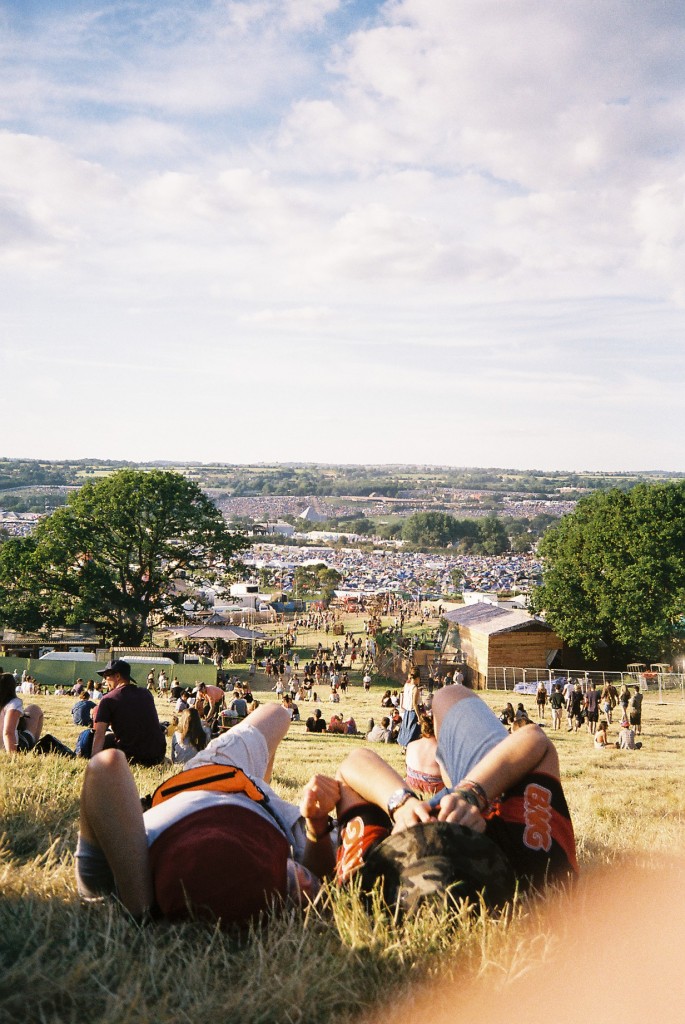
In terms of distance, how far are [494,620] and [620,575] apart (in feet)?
28.1

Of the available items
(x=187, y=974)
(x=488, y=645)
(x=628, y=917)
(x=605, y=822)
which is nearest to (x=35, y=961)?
(x=187, y=974)

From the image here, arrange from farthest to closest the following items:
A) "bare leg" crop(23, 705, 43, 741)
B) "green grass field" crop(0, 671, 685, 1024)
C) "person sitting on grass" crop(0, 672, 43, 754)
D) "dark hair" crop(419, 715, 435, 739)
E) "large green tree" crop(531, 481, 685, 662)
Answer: "large green tree" crop(531, 481, 685, 662) → "dark hair" crop(419, 715, 435, 739) → "bare leg" crop(23, 705, 43, 741) → "person sitting on grass" crop(0, 672, 43, 754) → "green grass field" crop(0, 671, 685, 1024)

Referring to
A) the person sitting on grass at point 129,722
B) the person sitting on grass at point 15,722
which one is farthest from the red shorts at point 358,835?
the person sitting on grass at point 15,722

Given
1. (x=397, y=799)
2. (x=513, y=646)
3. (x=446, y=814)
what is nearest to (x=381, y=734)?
(x=397, y=799)

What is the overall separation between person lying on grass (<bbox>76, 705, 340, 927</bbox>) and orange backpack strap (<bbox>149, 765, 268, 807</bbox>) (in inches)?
0.6

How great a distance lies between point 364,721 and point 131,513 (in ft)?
81.0

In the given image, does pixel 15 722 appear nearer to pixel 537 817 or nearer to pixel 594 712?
pixel 537 817

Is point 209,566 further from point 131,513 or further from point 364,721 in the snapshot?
point 364,721

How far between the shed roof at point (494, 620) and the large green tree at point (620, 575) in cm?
106

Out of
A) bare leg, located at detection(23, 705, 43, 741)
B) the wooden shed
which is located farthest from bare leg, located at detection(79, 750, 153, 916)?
the wooden shed

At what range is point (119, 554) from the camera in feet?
146

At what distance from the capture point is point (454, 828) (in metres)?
2.88

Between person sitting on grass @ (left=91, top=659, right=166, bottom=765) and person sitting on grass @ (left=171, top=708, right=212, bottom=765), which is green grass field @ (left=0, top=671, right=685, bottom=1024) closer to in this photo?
person sitting on grass @ (left=91, top=659, right=166, bottom=765)

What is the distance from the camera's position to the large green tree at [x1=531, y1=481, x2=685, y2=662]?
39781 mm
